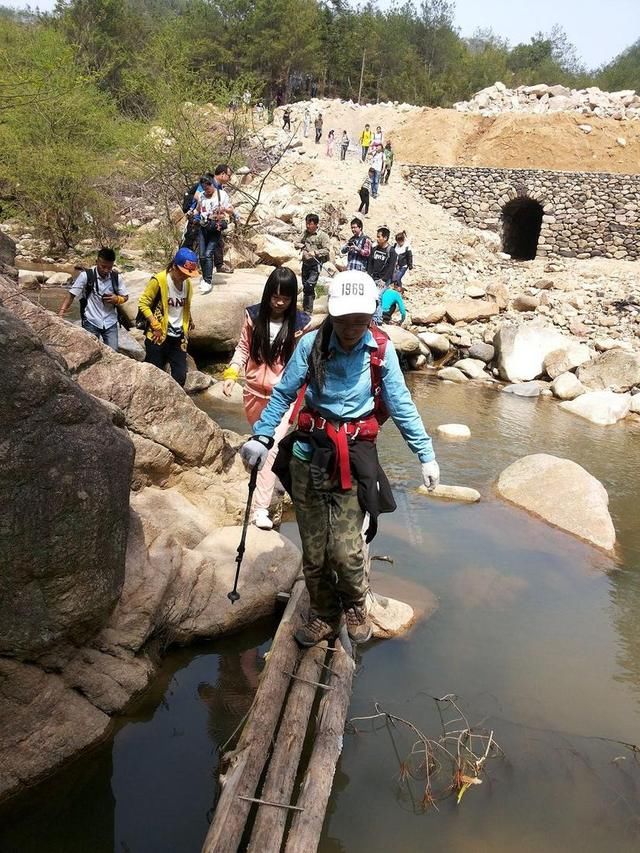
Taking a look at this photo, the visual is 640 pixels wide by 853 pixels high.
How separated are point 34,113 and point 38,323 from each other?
19.0 m

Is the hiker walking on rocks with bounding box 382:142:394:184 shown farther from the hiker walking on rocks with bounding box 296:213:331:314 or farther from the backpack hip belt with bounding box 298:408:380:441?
the backpack hip belt with bounding box 298:408:380:441

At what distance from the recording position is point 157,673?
4.03 m

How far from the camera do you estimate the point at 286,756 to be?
3154 millimetres

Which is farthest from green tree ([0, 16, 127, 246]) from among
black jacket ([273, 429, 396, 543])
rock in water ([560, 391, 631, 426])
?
black jacket ([273, 429, 396, 543])

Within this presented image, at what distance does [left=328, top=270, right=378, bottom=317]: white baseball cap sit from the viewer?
11.0 ft

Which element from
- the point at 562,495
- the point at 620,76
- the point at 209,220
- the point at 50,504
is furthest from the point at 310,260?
the point at 620,76

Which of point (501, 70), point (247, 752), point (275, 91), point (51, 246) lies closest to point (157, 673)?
point (247, 752)

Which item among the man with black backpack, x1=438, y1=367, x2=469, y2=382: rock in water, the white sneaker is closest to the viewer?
the white sneaker

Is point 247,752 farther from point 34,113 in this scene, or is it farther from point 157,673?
point 34,113

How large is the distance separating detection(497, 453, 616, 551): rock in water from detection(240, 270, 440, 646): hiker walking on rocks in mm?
3587

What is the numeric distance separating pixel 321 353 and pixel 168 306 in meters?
3.63

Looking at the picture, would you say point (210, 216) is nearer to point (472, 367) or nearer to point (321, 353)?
point (472, 367)

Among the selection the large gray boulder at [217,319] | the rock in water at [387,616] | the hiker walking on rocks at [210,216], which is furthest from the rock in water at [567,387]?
the rock in water at [387,616]

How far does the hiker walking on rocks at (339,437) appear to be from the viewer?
11.7 ft
